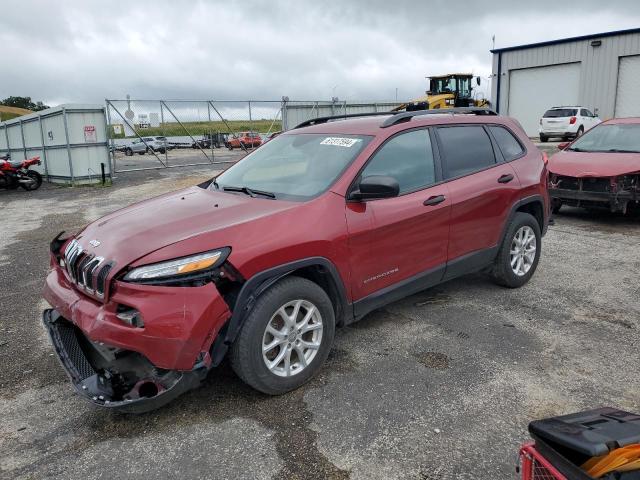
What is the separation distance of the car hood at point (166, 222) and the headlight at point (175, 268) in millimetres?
63

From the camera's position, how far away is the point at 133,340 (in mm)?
2678

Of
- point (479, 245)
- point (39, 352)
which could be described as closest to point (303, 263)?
point (479, 245)

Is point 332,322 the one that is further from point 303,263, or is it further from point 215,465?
point 215,465

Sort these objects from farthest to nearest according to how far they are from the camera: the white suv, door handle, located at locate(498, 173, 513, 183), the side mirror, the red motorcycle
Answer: the white suv, the red motorcycle, door handle, located at locate(498, 173, 513, 183), the side mirror

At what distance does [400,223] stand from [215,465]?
2.07 metres

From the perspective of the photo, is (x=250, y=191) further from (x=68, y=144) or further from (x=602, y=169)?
(x=68, y=144)

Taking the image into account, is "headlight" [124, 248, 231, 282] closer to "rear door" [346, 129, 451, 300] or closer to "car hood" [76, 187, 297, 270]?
"car hood" [76, 187, 297, 270]

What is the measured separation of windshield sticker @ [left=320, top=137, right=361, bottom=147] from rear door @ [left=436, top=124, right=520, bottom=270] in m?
0.85

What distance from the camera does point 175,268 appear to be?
2.80 meters

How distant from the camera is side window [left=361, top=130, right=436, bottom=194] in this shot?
151 inches

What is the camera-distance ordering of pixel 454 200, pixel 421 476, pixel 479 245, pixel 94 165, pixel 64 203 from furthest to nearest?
pixel 94 165 < pixel 64 203 < pixel 479 245 < pixel 454 200 < pixel 421 476

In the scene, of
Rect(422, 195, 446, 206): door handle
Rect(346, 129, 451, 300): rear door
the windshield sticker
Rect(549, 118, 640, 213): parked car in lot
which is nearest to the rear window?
Rect(549, 118, 640, 213): parked car in lot

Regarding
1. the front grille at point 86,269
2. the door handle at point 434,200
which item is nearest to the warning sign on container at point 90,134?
the front grille at point 86,269

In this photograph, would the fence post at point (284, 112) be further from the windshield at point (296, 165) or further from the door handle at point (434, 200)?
the door handle at point (434, 200)
